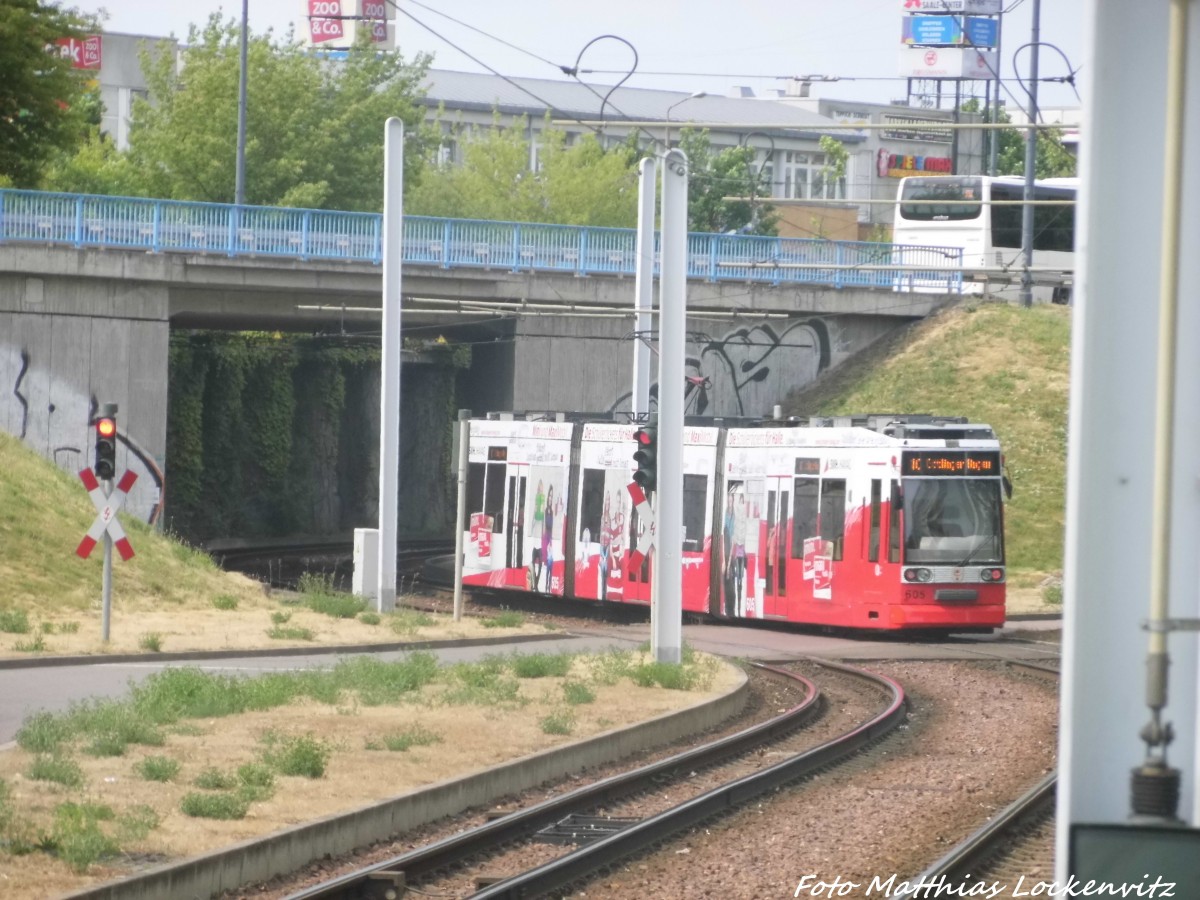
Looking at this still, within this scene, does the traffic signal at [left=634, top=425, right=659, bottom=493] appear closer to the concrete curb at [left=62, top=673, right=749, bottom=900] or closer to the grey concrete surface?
the grey concrete surface

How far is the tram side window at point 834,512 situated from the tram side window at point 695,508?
265 cm

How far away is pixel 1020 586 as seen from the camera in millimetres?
35562

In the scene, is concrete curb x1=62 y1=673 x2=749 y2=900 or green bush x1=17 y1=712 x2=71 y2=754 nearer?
concrete curb x1=62 y1=673 x2=749 y2=900

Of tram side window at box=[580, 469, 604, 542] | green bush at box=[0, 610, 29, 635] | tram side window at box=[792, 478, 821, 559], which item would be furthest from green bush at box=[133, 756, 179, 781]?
tram side window at box=[580, 469, 604, 542]

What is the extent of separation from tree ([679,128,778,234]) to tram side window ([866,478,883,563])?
146ft

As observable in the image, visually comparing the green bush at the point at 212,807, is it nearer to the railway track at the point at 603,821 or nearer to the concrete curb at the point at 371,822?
the concrete curb at the point at 371,822

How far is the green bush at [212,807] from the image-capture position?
32.8 ft

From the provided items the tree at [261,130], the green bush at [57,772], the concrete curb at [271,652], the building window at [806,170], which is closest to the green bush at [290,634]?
the concrete curb at [271,652]

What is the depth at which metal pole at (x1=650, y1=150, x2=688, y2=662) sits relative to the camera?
752 inches

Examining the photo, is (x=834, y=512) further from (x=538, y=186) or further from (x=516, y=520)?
(x=538, y=186)

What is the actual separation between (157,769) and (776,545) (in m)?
15.6

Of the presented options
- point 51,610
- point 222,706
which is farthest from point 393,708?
point 51,610

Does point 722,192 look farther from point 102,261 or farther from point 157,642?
point 157,642

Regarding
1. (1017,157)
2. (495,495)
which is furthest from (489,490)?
(1017,157)
